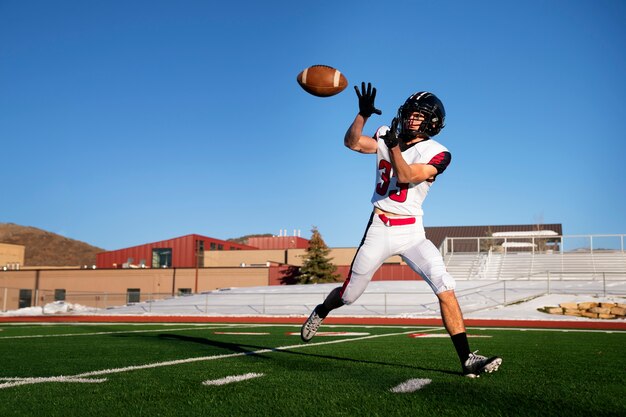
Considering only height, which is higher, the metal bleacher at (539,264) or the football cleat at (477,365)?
the metal bleacher at (539,264)

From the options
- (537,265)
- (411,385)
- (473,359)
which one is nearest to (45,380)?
(411,385)

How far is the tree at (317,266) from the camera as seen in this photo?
4266cm

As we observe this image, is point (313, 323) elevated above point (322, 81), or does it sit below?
below

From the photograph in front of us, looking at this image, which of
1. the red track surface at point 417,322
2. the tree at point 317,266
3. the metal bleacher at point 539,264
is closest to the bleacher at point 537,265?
the metal bleacher at point 539,264

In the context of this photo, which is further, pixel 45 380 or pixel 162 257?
pixel 162 257

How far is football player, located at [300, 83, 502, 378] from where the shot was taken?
15.5ft

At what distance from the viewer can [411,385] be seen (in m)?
3.97

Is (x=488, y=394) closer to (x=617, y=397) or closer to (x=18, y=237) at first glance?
(x=617, y=397)

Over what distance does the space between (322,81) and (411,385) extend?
10.1 ft

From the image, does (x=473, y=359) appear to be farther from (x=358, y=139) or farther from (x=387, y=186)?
(x=358, y=139)

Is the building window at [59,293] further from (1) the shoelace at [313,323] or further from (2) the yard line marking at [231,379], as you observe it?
(2) the yard line marking at [231,379]

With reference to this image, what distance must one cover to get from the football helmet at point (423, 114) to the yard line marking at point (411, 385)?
2.01m

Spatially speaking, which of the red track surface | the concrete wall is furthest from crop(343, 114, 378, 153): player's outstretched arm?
the concrete wall

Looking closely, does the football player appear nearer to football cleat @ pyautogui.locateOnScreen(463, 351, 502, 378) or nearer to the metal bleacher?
football cleat @ pyautogui.locateOnScreen(463, 351, 502, 378)
